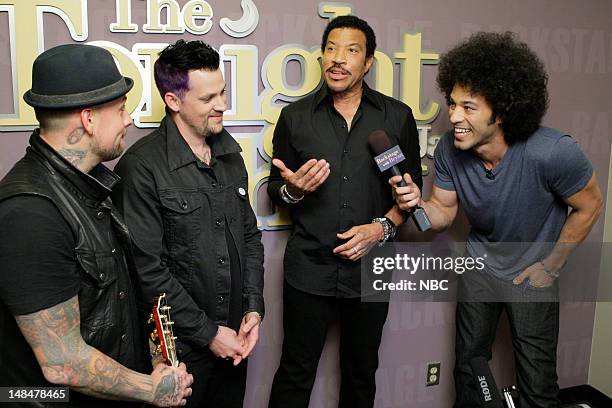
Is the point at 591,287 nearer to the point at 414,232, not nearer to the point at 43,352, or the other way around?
the point at 414,232

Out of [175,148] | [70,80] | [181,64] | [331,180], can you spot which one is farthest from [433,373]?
[70,80]

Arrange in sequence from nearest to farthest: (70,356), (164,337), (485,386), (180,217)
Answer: (70,356)
(164,337)
(485,386)
(180,217)

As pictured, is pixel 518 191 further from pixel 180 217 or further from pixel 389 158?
pixel 180 217

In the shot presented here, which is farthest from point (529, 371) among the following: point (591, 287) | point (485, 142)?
point (591, 287)

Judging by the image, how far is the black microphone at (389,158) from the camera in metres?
2.05

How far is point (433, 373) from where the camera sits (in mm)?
2908

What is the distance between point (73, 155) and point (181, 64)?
1.86 ft

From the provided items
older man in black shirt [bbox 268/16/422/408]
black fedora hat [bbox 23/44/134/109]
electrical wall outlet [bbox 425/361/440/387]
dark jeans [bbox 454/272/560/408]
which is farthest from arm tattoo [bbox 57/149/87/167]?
electrical wall outlet [bbox 425/361/440/387]

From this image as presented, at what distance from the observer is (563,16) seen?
282 centimetres

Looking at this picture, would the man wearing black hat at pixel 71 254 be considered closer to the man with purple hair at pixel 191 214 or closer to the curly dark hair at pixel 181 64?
the man with purple hair at pixel 191 214

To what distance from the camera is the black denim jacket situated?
5.69 feet

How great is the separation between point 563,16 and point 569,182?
121cm

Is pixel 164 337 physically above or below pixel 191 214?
below

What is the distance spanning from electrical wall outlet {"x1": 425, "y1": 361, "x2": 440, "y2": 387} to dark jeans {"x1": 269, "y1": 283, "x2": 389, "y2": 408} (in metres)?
0.58
